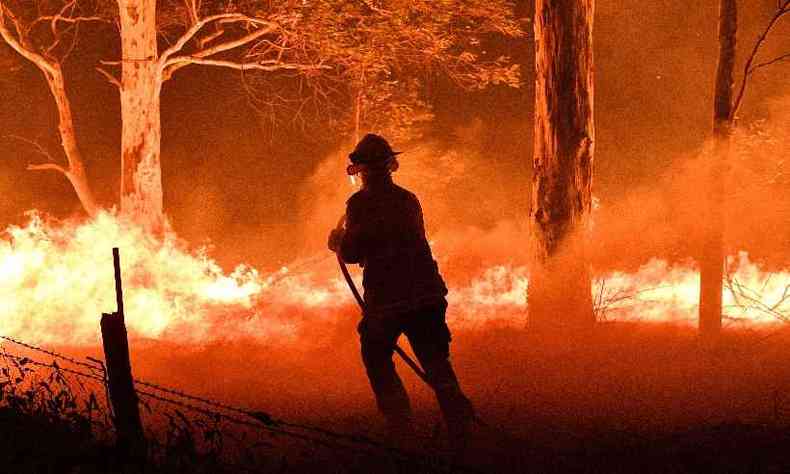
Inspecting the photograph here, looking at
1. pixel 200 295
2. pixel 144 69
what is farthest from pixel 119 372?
pixel 144 69

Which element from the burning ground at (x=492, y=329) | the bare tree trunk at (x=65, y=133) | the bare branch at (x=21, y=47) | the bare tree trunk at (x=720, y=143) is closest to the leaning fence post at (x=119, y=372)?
the burning ground at (x=492, y=329)

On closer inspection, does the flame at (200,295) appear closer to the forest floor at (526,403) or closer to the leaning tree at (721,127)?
the forest floor at (526,403)

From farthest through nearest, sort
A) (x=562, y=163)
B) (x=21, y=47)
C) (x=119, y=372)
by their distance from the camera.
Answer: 1. (x=21, y=47)
2. (x=562, y=163)
3. (x=119, y=372)

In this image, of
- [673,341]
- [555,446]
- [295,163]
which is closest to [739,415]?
[555,446]

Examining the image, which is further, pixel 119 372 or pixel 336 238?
pixel 336 238

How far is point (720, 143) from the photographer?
8.74 metres

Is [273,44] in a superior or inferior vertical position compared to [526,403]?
superior

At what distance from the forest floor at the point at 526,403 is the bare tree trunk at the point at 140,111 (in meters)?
4.23

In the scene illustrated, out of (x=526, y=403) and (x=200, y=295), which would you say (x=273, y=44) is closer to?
(x=200, y=295)

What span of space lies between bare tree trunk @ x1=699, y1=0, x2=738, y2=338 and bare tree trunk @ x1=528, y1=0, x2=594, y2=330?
4.51 ft

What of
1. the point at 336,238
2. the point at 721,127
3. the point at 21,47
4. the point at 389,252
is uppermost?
the point at 21,47

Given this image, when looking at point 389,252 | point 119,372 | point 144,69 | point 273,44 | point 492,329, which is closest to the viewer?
point 119,372

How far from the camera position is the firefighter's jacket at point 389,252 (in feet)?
19.5

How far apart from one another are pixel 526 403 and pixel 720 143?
3516mm
